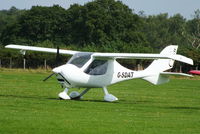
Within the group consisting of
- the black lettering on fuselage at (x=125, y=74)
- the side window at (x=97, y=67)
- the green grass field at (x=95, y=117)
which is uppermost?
the side window at (x=97, y=67)

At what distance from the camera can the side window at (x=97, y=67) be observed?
26859mm

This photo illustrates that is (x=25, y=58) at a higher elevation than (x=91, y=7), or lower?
lower

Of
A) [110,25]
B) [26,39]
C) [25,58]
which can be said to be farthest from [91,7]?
[25,58]

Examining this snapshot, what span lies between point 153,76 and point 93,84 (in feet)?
11.4

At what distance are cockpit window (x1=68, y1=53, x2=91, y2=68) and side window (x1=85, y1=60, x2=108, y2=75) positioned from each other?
13.1 inches

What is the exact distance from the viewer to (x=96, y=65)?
2722cm

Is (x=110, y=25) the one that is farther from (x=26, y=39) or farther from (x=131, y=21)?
(x=26, y=39)

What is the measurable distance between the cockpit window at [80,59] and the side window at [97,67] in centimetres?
33

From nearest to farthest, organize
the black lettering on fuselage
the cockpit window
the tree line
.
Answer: the cockpit window < the black lettering on fuselage < the tree line

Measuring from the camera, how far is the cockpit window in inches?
1047

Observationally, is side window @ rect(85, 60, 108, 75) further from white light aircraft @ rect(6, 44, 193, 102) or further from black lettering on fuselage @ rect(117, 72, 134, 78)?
black lettering on fuselage @ rect(117, 72, 134, 78)

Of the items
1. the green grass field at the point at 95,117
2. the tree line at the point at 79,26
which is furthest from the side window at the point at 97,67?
the tree line at the point at 79,26

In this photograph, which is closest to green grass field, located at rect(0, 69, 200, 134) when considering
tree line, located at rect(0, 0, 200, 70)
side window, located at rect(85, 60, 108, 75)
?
side window, located at rect(85, 60, 108, 75)

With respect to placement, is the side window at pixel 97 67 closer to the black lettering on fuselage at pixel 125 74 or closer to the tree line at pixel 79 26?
the black lettering on fuselage at pixel 125 74
